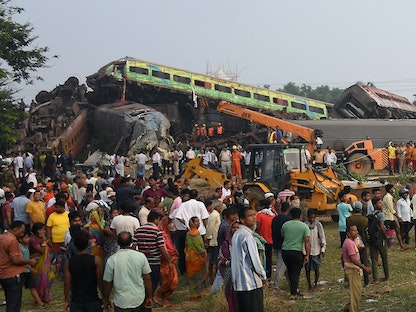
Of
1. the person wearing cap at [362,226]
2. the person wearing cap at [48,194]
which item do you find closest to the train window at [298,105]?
the person wearing cap at [48,194]

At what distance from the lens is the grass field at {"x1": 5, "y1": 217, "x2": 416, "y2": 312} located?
821cm

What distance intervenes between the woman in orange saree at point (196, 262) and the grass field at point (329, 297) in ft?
0.75

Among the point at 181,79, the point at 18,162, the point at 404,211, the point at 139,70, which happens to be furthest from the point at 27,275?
the point at 181,79

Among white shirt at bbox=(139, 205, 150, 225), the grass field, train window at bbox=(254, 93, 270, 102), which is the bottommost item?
the grass field

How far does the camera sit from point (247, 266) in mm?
6312

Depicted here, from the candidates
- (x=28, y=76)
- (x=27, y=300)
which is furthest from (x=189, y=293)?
(x=28, y=76)

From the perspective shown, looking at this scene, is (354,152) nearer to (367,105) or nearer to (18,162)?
(367,105)

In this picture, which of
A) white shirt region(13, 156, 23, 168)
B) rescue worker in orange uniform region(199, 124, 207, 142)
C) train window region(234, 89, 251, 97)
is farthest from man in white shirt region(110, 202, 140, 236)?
train window region(234, 89, 251, 97)

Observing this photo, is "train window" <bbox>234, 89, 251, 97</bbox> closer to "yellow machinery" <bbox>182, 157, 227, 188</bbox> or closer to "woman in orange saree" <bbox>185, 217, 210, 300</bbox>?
"yellow machinery" <bbox>182, 157, 227, 188</bbox>

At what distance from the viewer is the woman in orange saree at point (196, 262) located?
9312 mm

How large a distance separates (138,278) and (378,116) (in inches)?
1156

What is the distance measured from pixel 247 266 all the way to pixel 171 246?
2799mm

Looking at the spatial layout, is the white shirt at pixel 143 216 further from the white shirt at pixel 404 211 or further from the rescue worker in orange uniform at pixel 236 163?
the rescue worker in orange uniform at pixel 236 163

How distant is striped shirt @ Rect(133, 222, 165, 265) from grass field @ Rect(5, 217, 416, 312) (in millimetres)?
1030
